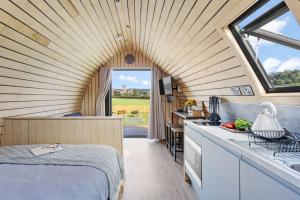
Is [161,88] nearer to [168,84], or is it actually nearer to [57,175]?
[168,84]

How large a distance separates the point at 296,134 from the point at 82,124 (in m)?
2.37

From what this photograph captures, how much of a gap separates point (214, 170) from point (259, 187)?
27.5 inches

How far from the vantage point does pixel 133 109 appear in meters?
7.29

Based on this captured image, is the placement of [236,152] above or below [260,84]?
below

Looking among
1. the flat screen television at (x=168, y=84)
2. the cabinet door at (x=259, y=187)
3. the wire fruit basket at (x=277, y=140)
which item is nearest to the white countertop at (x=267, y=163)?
the cabinet door at (x=259, y=187)

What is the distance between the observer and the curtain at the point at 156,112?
578cm

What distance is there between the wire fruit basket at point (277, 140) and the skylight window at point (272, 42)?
34cm

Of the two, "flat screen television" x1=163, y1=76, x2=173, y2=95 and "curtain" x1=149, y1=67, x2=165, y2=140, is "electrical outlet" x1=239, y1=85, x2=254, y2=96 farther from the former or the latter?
"curtain" x1=149, y1=67, x2=165, y2=140

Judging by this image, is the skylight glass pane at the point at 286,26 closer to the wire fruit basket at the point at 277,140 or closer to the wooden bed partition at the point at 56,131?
the wire fruit basket at the point at 277,140

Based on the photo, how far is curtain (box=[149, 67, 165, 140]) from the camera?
5.78 metres

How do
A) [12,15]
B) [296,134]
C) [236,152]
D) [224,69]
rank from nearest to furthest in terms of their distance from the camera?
[236,152] → [296,134] → [12,15] → [224,69]

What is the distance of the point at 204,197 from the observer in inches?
84.3

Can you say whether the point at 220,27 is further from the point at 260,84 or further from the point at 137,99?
the point at 137,99

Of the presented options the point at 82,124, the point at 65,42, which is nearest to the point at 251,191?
the point at 82,124
